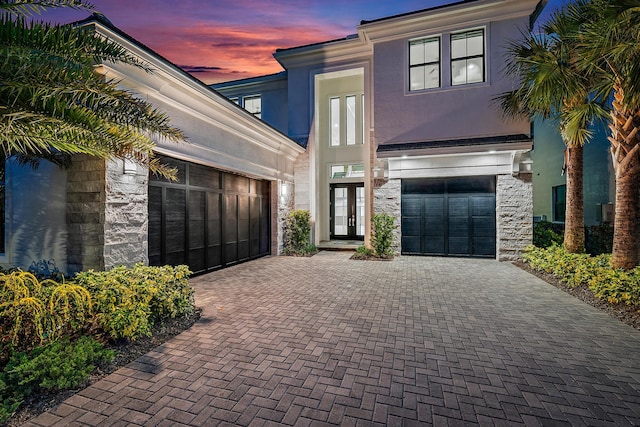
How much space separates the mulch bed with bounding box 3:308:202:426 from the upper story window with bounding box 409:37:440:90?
10236 millimetres

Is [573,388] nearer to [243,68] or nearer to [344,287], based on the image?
[344,287]

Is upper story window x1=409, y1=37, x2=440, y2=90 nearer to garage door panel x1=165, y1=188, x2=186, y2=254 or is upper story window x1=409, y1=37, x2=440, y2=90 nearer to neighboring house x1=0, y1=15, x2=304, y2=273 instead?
neighboring house x1=0, y1=15, x2=304, y2=273

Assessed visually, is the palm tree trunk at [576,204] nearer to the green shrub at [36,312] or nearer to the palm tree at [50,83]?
the palm tree at [50,83]

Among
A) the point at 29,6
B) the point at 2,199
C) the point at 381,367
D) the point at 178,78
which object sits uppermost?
the point at 178,78

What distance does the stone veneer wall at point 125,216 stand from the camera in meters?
4.88

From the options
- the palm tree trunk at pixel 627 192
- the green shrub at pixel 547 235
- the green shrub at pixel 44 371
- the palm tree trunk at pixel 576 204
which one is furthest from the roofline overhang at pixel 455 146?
the green shrub at pixel 44 371

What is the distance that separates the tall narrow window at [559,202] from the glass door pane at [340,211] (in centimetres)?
938

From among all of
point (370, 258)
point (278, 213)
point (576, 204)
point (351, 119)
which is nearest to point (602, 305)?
point (576, 204)

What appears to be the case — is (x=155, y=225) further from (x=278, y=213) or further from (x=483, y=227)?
(x=483, y=227)

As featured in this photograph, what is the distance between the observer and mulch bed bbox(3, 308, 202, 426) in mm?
2414

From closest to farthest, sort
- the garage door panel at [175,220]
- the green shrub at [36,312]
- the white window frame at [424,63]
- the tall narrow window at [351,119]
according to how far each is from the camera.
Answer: the green shrub at [36,312] → the garage door panel at [175,220] → the white window frame at [424,63] → the tall narrow window at [351,119]

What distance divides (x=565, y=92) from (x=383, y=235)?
6.00m

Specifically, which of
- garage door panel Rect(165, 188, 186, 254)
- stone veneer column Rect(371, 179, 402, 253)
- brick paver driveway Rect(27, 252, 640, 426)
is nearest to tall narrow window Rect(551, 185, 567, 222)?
stone veneer column Rect(371, 179, 402, 253)

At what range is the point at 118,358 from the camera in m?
3.30
